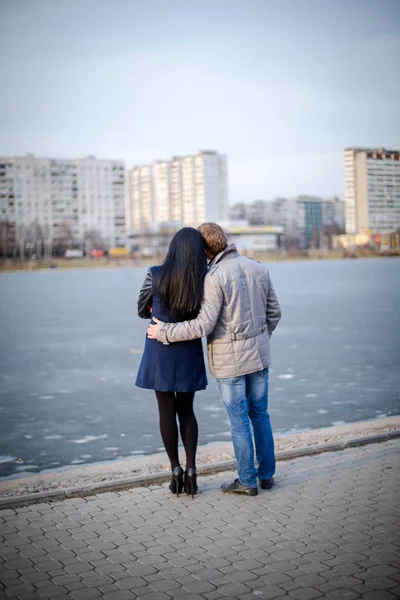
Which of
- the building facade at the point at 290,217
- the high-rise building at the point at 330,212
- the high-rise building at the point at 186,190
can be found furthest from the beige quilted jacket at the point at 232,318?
the building facade at the point at 290,217

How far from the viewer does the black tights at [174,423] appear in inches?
181

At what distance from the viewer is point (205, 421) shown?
812 cm

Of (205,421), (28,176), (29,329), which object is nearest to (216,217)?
(28,176)

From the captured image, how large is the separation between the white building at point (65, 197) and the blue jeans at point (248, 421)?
14743 cm

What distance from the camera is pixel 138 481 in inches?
187

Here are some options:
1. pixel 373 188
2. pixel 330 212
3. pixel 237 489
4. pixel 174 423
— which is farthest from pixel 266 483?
pixel 330 212

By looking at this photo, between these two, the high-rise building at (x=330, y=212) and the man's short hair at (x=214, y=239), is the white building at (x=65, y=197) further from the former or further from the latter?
the man's short hair at (x=214, y=239)

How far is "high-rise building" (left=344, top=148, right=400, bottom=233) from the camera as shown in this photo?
2764 cm

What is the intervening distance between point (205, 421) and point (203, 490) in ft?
11.4

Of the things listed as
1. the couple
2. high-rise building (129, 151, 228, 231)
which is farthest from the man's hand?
high-rise building (129, 151, 228, 231)

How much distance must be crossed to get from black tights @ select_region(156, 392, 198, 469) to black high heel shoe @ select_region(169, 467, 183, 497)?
2.6 inches

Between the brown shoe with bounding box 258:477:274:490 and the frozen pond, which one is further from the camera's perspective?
the frozen pond

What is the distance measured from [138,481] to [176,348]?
0.96 metres

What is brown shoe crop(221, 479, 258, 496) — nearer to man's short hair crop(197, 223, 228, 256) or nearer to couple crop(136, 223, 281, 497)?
couple crop(136, 223, 281, 497)
